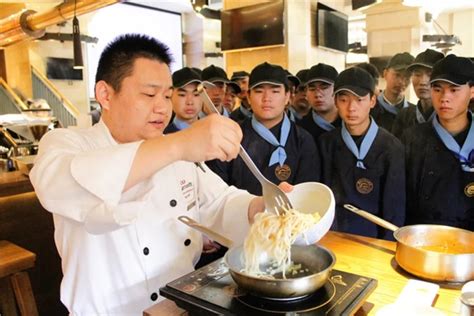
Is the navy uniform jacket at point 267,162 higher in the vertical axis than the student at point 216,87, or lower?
lower

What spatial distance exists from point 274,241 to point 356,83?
172 cm

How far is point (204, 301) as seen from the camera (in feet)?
3.30

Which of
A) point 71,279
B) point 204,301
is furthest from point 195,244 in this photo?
point 204,301

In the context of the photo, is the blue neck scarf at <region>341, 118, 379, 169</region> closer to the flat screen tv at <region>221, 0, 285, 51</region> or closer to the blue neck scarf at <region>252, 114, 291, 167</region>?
the blue neck scarf at <region>252, 114, 291, 167</region>

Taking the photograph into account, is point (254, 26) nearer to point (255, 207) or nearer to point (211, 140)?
point (255, 207)

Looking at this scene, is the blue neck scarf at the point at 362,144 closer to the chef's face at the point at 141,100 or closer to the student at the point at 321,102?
the student at the point at 321,102

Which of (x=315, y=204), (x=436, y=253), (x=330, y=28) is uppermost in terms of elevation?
(x=330, y=28)

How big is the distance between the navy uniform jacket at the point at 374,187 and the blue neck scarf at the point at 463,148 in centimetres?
25

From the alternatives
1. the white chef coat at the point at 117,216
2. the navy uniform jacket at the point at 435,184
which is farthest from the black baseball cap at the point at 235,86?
the white chef coat at the point at 117,216

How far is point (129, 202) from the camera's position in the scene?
3.72ft

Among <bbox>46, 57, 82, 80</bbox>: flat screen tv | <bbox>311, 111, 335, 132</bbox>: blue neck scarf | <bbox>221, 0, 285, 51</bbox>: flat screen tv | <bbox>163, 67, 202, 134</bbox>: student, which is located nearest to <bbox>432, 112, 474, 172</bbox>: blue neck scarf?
<bbox>311, 111, 335, 132</bbox>: blue neck scarf

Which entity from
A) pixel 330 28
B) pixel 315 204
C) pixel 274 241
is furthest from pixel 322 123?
pixel 330 28

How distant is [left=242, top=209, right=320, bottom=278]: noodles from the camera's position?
1.12 metres

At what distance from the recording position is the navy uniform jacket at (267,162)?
262cm
